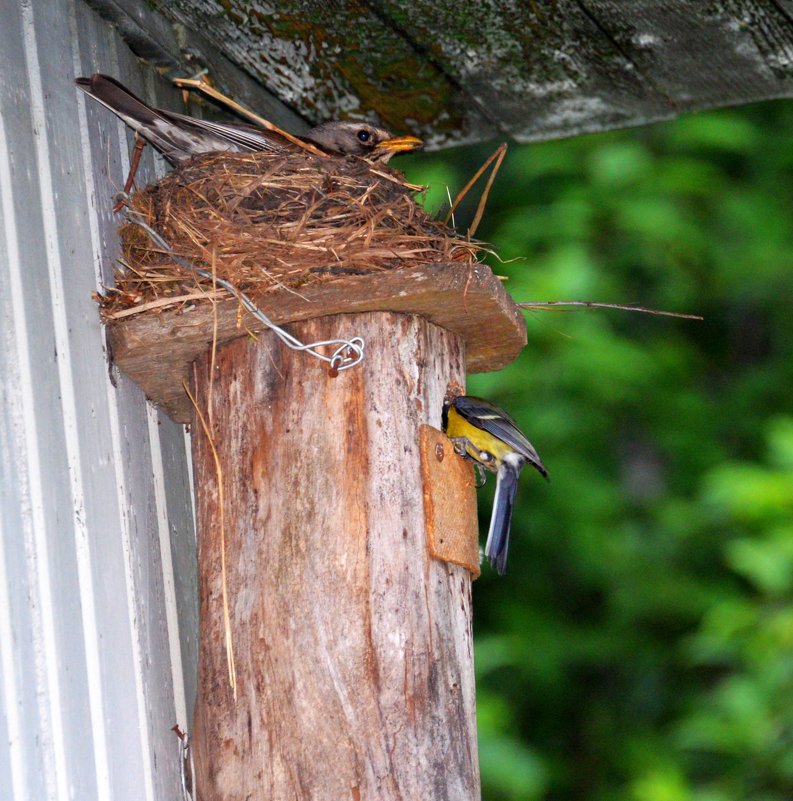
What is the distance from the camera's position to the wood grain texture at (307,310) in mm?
3549

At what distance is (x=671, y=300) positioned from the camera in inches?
350

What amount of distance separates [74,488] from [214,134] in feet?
4.85

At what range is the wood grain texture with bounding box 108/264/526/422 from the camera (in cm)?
355

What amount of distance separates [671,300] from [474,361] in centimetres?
487

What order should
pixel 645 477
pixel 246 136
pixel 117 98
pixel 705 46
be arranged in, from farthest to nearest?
1. pixel 645 477
2. pixel 705 46
3. pixel 246 136
4. pixel 117 98

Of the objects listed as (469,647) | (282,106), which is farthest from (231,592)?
(282,106)

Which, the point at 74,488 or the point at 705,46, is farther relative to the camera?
the point at 705,46

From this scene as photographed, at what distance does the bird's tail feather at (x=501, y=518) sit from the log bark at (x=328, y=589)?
0.97 metres

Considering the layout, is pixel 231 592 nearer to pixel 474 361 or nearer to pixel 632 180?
pixel 474 361

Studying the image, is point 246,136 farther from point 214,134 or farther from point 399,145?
point 399,145

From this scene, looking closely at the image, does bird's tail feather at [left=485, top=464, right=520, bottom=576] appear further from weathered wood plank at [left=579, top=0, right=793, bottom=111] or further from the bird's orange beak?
weathered wood plank at [left=579, top=0, right=793, bottom=111]

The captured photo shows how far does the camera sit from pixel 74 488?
3328mm

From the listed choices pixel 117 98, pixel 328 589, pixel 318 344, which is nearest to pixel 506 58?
pixel 117 98

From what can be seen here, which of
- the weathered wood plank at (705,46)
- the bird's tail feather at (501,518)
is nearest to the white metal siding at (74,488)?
the bird's tail feather at (501,518)
